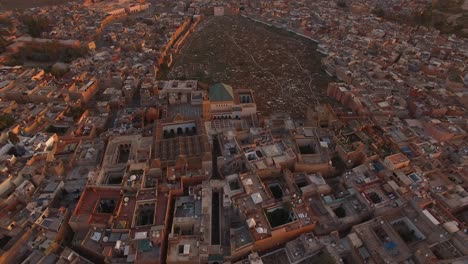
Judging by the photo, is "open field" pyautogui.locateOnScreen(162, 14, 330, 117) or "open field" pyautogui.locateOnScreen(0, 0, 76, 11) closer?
"open field" pyautogui.locateOnScreen(162, 14, 330, 117)

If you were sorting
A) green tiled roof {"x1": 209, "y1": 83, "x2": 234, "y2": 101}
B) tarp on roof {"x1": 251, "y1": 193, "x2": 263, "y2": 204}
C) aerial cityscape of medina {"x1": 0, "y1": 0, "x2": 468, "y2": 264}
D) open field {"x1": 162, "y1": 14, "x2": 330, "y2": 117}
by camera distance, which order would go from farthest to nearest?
open field {"x1": 162, "y1": 14, "x2": 330, "y2": 117}, green tiled roof {"x1": 209, "y1": 83, "x2": 234, "y2": 101}, tarp on roof {"x1": 251, "y1": 193, "x2": 263, "y2": 204}, aerial cityscape of medina {"x1": 0, "y1": 0, "x2": 468, "y2": 264}

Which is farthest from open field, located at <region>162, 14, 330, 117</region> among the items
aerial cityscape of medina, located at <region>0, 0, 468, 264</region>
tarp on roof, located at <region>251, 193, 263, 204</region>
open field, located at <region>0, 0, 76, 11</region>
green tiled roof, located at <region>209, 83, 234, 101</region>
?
open field, located at <region>0, 0, 76, 11</region>

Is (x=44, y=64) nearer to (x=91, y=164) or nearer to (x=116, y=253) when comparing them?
(x=91, y=164)

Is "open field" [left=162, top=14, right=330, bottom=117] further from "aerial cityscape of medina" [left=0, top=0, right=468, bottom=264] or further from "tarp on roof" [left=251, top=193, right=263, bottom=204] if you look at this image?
"tarp on roof" [left=251, top=193, right=263, bottom=204]

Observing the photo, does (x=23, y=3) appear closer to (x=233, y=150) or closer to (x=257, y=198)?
(x=233, y=150)

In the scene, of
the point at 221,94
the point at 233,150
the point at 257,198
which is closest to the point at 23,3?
the point at 221,94

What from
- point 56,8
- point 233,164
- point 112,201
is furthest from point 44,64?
point 233,164

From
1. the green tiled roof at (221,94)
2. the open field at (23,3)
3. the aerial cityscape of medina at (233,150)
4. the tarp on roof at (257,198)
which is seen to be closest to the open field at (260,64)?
the aerial cityscape of medina at (233,150)
